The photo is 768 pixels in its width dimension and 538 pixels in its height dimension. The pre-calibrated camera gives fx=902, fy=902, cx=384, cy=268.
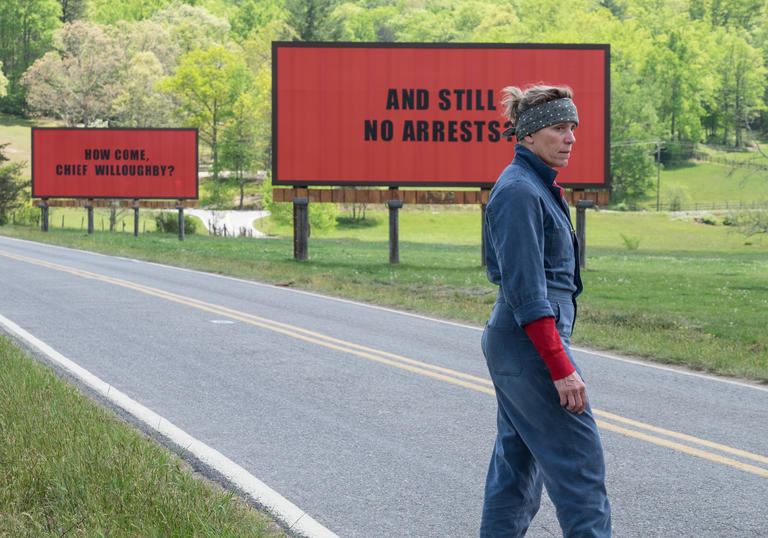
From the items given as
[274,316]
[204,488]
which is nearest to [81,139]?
[274,316]

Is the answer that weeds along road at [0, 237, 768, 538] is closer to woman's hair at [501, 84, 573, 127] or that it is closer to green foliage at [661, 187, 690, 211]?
woman's hair at [501, 84, 573, 127]

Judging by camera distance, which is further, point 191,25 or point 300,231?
point 191,25

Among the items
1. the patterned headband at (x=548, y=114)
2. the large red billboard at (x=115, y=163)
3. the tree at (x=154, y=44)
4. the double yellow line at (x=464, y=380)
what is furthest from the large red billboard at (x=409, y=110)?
the tree at (x=154, y=44)

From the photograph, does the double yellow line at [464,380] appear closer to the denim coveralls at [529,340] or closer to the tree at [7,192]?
the denim coveralls at [529,340]

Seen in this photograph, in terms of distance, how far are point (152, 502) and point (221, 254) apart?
27135mm

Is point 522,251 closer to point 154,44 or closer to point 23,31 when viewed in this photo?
point 154,44

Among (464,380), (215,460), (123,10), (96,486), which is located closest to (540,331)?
(96,486)

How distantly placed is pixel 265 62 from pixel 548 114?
108 m

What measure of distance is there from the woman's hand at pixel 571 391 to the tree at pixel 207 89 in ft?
228

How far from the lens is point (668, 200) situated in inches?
3556

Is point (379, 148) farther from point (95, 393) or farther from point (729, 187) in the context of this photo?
point (729, 187)

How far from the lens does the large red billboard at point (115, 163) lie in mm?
43094

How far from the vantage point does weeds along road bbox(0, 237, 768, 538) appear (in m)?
5.37

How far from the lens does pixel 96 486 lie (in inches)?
200
